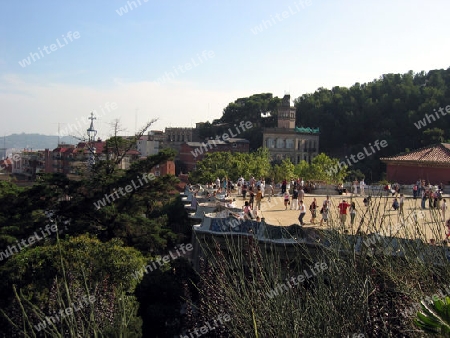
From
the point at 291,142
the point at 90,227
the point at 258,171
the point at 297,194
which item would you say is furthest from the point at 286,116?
the point at 90,227

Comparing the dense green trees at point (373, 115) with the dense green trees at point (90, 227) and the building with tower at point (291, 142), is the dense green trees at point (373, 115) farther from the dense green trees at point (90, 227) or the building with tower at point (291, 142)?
the dense green trees at point (90, 227)

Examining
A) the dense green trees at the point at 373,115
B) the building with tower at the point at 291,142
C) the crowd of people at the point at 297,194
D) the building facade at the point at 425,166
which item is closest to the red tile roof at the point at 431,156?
the building facade at the point at 425,166

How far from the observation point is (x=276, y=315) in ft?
17.5

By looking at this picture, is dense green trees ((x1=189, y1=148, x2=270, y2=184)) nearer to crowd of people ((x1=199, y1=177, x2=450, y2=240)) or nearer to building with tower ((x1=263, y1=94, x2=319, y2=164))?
crowd of people ((x1=199, y1=177, x2=450, y2=240))

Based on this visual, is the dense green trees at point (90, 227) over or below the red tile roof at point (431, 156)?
below

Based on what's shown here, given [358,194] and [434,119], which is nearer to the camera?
[358,194]

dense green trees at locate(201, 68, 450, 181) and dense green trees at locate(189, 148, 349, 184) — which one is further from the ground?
dense green trees at locate(201, 68, 450, 181)

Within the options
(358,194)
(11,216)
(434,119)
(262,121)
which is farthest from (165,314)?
(262,121)

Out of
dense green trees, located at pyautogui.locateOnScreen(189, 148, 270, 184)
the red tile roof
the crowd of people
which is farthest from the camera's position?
dense green trees, located at pyautogui.locateOnScreen(189, 148, 270, 184)

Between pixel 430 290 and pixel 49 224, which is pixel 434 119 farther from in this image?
pixel 430 290

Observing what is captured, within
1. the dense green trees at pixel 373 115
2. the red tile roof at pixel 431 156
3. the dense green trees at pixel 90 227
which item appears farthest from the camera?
the dense green trees at pixel 373 115

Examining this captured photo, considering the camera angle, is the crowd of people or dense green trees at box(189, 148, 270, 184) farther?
dense green trees at box(189, 148, 270, 184)

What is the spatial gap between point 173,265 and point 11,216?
901 centimetres

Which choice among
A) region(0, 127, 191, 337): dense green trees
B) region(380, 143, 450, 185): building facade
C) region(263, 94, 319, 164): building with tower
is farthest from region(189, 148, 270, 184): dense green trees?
region(263, 94, 319, 164): building with tower
